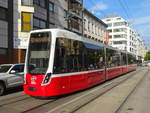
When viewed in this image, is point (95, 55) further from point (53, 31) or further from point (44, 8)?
point (44, 8)

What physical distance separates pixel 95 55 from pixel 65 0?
20.4 m

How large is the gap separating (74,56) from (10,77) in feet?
12.5

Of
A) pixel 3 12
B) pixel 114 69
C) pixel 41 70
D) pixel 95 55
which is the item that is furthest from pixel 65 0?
pixel 41 70

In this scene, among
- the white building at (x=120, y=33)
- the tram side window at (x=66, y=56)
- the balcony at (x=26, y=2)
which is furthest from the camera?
the white building at (x=120, y=33)

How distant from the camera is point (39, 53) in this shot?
8570mm

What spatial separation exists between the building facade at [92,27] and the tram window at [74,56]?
88.7 feet

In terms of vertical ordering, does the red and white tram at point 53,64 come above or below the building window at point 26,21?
below

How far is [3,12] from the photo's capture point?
63.1 ft

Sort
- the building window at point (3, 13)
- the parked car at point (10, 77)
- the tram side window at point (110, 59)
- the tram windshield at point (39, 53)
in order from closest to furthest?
the tram windshield at point (39, 53) < the parked car at point (10, 77) < the tram side window at point (110, 59) < the building window at point (3, 13)

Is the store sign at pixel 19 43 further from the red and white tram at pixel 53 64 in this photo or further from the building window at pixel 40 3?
the red and white tram at pixel 53 64

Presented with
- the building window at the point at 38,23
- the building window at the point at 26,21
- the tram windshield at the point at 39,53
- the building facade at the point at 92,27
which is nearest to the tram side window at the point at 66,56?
the tram windshield at the point at 39,53

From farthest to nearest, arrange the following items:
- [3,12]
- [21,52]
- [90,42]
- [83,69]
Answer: [21,52] < [3,12] < [90,42] < [83,69]

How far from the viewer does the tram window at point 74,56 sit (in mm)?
8617

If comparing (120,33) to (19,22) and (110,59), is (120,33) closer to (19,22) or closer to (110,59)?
(19,22)
